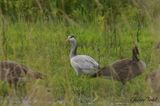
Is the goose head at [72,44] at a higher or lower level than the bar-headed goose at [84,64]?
higher

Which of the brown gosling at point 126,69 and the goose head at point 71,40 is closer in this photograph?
the brown gosling at point 126,69

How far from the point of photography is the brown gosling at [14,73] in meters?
8.20

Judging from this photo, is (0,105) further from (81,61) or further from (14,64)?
(81,61)

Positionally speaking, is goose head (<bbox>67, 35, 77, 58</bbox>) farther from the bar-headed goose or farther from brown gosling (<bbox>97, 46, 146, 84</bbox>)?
brown gosling (<bbox>97, 46, 146, 84</bbox>)

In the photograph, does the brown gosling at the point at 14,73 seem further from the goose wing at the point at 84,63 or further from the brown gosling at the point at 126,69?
the goose wing at the point at 84,63

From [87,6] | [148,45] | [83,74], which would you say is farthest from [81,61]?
[87,6]

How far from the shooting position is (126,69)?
10.9m

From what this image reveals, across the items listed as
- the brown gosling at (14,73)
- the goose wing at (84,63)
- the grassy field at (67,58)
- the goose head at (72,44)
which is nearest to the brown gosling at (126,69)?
the grassy field at (67,58)

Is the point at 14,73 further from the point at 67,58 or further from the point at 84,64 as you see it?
the point at 84,64

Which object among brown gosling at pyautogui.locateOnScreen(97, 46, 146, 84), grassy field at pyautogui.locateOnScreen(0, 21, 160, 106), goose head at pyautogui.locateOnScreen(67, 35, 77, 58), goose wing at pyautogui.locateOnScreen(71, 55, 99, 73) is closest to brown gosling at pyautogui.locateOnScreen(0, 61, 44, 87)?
grassy field at pyautogui.locateOnScreen(0, 21, 160, 106)

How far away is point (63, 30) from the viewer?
1238cm


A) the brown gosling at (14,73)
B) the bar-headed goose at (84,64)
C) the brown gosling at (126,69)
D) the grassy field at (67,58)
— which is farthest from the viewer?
the bar-headed goose at (84,64)

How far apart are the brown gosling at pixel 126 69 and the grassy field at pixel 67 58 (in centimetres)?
10

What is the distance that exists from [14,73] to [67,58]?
26.3 inches
